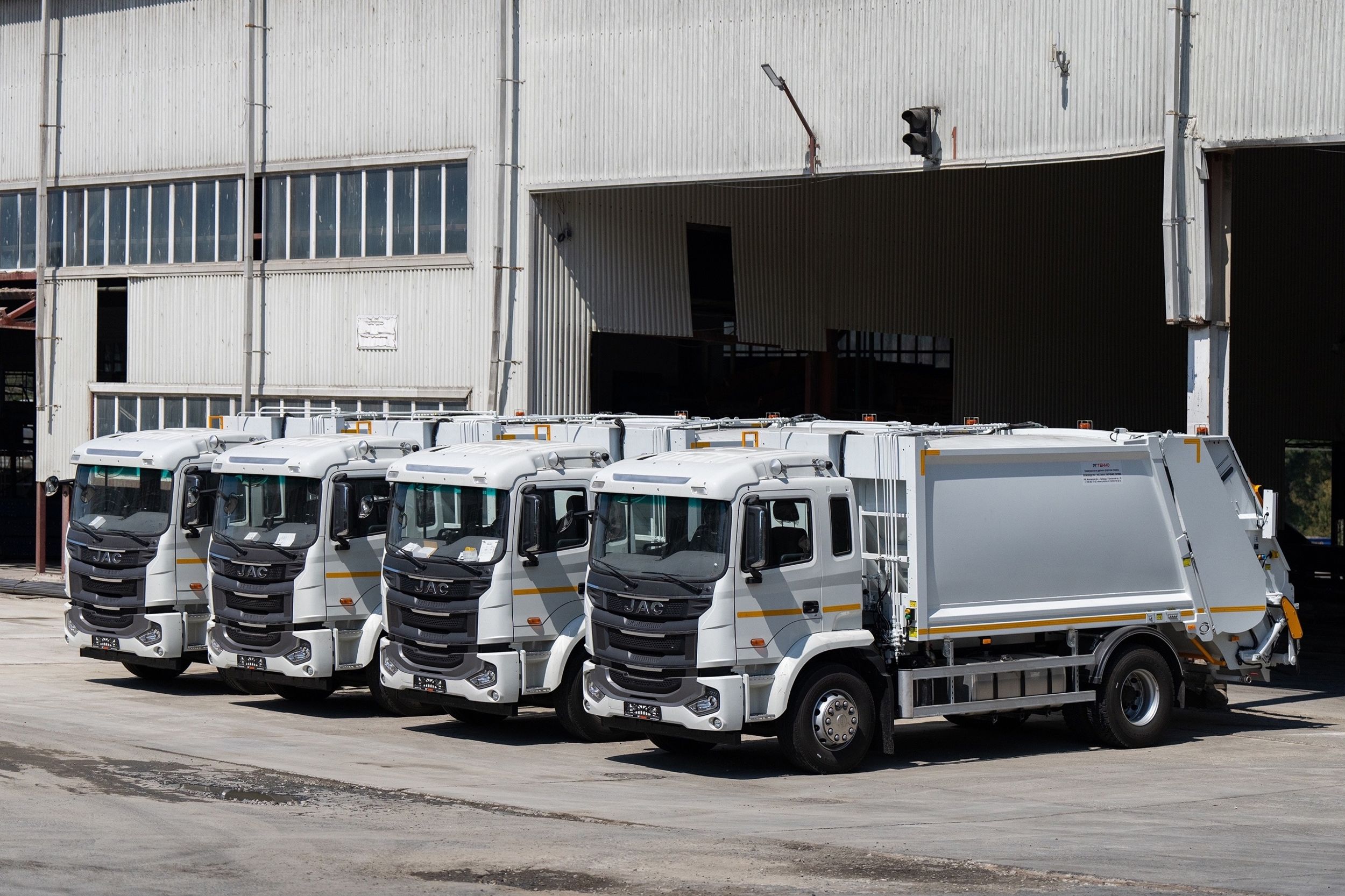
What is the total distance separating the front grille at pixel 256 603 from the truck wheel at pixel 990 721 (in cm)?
729

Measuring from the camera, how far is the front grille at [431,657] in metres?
16.0

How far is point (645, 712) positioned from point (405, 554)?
336 cm

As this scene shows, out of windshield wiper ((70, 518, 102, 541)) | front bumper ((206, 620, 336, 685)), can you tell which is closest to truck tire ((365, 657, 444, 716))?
front bumper ((206, 620, 336, 685))

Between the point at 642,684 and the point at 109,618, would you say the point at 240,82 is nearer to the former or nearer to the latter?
the point at 109,618

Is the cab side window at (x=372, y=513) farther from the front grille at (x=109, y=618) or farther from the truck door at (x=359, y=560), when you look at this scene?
the front grille at (x=109, y=618)

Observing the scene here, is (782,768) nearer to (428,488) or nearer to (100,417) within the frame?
(428,488)

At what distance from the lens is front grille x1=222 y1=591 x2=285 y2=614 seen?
17.8m

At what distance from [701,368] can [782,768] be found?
91.1 ft

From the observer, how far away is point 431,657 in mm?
16234

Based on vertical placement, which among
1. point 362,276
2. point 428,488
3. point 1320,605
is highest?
point 362,276

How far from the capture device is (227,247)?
29.9 m

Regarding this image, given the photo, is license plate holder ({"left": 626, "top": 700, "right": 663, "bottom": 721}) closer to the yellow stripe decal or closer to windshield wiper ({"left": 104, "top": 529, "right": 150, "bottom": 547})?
the yellow stripe decal

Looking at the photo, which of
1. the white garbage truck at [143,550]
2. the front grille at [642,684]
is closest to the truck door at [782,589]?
the front grille at [642,684]

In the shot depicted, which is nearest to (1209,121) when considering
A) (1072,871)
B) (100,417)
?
(1072,871)
